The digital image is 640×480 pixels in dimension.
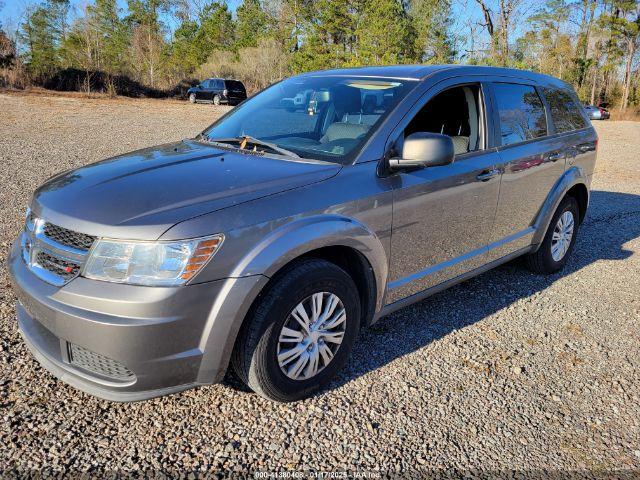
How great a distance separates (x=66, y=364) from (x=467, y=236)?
2714 mm

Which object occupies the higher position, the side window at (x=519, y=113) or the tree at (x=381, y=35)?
the tree at (x=381, y=35)

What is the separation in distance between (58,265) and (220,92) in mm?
31725

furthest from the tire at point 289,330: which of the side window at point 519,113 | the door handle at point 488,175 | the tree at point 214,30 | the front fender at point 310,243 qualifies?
the tree at point 214,30

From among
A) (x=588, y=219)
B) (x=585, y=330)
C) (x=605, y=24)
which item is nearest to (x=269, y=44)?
(x=605, y=24)

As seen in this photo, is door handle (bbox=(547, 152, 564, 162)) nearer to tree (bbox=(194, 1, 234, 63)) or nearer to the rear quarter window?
the rear quarter window

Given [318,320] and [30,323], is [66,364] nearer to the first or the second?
[30,323]

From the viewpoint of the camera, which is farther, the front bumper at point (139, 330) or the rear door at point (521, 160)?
the rear door at point (521, 160)

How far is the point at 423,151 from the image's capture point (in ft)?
10.0

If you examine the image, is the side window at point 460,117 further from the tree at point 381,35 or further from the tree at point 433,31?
the tree at point 433,31

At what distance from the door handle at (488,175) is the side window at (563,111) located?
1302mm

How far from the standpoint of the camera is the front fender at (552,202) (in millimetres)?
4660

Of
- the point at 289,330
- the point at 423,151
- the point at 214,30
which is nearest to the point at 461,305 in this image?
the point at 423,151

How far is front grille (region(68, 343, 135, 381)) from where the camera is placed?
242cm

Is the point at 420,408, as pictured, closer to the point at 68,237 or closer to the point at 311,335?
the point at 311,335
